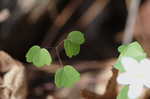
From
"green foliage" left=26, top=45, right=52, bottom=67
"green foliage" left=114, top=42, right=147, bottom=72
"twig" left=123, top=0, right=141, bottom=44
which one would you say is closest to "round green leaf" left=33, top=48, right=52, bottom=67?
"green foliage" left=26, top=45, right=52, bottom=67

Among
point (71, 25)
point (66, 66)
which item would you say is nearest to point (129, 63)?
point (66, 66)

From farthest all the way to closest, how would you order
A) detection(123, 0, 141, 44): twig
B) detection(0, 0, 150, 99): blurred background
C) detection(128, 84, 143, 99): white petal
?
detection(0, 0, 150, 99): blurred background, detection(123, 0, 141, 44): twig, detection(128, 84, 143, 99): white petal

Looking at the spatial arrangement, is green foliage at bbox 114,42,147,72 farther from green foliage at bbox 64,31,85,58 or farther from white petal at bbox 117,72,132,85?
green foliage at bbox 64,31,85,58

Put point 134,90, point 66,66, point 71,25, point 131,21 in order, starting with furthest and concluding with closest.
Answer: point 71,25, point 131,21, point 66,66, point 134,90

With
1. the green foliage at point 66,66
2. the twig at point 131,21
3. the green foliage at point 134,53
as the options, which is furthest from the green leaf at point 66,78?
the twig at point 131,21

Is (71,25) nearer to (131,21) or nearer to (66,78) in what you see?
(131,21)

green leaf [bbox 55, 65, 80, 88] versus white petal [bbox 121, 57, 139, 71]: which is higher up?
white petal [bbox 121, 57, 139, 71]

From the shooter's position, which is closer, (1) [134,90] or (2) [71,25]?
(1) [134,90]

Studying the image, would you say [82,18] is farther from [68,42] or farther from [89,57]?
[68,42]
